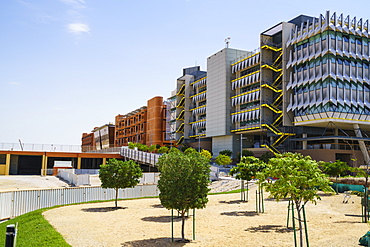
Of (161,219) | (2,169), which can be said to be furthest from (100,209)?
(2,169)

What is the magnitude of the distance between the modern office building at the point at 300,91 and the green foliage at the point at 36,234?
48.7 metres

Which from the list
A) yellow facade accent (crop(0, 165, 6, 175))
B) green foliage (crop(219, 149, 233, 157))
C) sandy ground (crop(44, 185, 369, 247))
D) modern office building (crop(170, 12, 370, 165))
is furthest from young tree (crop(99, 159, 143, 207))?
yellow facade accent (crop(0, 165, 6, 175))

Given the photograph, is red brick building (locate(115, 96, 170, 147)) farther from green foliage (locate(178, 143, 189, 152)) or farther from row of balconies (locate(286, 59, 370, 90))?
row of balconies (locate(286, 59, 370, 90))

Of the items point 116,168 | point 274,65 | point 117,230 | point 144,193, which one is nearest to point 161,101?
point 274,65

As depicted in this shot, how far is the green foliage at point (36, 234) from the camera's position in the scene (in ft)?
50.9

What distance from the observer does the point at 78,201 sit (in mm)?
31375

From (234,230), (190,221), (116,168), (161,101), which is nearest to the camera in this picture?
(234,230)

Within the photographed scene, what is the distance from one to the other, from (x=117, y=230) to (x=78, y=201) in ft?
45.5

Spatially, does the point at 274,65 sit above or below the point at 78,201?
above

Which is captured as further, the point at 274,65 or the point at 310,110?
the point at 274,65

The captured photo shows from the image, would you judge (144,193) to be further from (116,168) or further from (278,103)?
(278,103)

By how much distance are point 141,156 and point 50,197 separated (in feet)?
144

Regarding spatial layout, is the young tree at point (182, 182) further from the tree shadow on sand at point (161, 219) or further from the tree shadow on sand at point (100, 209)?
the tree shadow on sand at point (100, 209)

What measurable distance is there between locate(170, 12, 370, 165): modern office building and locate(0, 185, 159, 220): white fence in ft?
112
